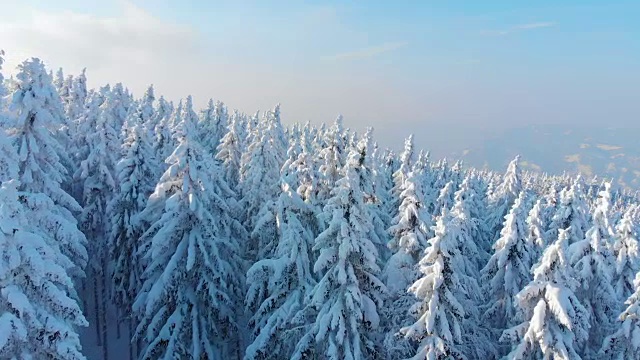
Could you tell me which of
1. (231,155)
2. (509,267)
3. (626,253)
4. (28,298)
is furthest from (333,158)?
(626,253)

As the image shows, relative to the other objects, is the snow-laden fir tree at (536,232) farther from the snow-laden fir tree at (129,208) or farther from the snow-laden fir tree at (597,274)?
the snow-laden fir tree at (129,208)

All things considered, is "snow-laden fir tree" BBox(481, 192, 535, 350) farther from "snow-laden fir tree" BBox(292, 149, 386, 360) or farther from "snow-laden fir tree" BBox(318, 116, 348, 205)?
"snow-laden fir tree" BBox(318, 116, 348, 205)

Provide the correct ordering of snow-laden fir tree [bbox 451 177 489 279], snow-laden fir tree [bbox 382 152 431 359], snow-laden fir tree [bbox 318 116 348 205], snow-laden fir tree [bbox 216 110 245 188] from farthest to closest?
snow-laden fir tree [bbox 216 110 245 188]
snow-laden fir tree [bbox 451 177 489 279]
snow-laden fir tree [bbox 318 116 348 205]
snow-laden fir tree [bbox 382 152 431 359]

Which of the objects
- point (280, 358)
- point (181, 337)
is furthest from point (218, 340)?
point (280, 358)

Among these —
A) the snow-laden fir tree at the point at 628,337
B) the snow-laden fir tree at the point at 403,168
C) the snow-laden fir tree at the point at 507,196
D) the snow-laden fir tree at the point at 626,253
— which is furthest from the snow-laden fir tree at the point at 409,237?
the snow-laden fir tree at the point at 507,196

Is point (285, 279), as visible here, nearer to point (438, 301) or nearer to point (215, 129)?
point (438, 301)

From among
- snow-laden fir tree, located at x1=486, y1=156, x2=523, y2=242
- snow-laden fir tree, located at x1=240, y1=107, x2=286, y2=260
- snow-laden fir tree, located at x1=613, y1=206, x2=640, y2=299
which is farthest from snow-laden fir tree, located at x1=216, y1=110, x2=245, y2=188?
snow-laden fir tree, located at x1=613, y1=206, x2=640, y2=299

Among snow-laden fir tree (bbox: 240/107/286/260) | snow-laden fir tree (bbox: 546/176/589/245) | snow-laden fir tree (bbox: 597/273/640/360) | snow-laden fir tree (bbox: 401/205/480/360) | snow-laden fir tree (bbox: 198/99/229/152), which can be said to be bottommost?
snow-laden fir tree (bbox: 597/273/640/360)
